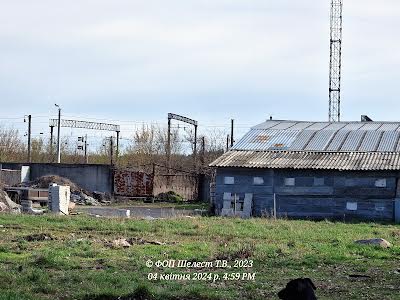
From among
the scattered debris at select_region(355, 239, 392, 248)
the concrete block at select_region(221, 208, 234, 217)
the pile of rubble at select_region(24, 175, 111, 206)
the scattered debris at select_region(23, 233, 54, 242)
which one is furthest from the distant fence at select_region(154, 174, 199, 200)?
the scattered debris at select_region(355, 239, 392, 248)

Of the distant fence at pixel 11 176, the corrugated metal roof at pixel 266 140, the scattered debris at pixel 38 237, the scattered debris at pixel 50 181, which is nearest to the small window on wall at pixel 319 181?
the corrugated metal roof at pixel 266 140

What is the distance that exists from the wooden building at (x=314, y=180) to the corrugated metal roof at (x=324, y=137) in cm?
5

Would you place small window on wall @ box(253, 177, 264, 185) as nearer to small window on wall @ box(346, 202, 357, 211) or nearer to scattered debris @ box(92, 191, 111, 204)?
small window on wall @ box(346, 202, 357, 211)

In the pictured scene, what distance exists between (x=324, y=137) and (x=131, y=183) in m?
15.0

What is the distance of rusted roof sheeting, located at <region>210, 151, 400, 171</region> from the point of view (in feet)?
112

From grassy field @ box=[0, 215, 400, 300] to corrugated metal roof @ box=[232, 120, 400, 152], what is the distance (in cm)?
1202

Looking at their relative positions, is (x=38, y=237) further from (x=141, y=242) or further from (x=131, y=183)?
(x=131, y=183)

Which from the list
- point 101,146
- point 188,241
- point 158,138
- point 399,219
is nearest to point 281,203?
point 399,219

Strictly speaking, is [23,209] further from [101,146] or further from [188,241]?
[101,146]

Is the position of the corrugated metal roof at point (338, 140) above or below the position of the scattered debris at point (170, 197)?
above

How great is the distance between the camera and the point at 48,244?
18219 millimetres

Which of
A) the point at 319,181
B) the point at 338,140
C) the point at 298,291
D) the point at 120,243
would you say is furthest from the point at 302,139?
the point at 298,291

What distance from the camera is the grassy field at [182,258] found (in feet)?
37.9

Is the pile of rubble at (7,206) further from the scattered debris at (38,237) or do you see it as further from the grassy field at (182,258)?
the scattered debris at (38,237)
